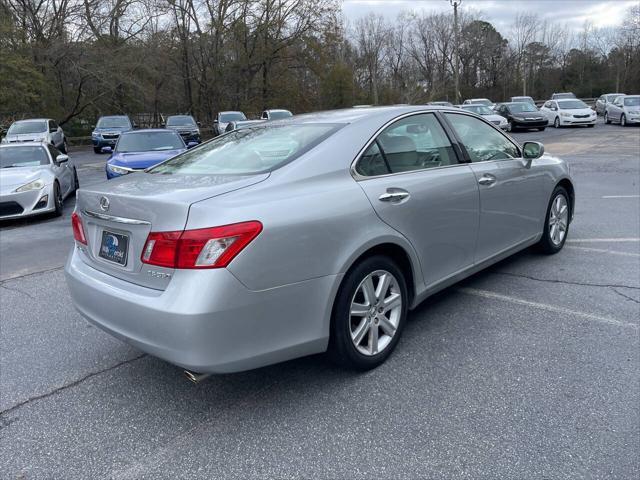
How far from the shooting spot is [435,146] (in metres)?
3.95

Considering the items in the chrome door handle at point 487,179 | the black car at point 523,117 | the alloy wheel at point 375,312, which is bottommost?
the alloy wheel at point 375,312

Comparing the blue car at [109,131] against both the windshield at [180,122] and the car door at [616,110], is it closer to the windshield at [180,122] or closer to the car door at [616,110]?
the windshield at [180,122]

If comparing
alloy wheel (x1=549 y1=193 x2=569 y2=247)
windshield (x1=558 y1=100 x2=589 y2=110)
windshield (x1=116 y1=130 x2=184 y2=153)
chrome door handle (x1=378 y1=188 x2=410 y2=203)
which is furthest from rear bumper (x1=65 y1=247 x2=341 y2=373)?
windshield (x1=558 y1=100 x2=589 y2=110)

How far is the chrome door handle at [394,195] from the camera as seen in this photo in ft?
10.7

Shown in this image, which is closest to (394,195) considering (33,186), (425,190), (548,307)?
(425,190)

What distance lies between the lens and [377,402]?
2992mm

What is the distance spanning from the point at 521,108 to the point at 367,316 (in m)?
27.2

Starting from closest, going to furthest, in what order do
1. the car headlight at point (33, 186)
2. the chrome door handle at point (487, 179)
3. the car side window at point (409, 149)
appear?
the car side window at point (409, 149) → the chrome door handle at point (487, 179) → the car headlight at point (33, 186)

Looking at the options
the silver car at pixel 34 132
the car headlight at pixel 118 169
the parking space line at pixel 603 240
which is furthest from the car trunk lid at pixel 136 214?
the silver car at pixel 34 132

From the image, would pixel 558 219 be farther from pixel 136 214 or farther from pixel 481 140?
pixel 136 214

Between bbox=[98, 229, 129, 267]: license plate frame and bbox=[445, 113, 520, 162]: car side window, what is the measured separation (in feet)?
8.53

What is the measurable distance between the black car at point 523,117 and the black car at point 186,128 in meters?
15.5

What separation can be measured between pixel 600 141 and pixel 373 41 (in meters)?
43.0

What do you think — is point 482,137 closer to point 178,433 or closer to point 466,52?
point 178,433
